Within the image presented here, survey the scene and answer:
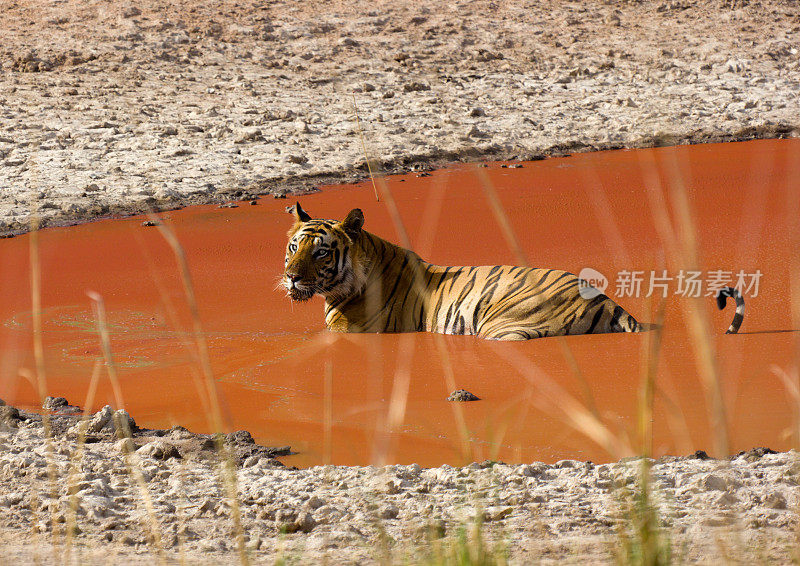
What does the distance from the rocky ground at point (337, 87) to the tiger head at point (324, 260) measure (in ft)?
15.4

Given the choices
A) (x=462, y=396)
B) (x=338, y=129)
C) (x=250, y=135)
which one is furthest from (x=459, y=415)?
(x=338, y=129)

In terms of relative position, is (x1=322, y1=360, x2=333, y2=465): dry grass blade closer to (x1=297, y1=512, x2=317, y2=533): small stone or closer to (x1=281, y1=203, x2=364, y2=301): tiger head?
(x1=297, y1=512, x2=317, y2=533): small stone

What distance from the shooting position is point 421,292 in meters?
7.60

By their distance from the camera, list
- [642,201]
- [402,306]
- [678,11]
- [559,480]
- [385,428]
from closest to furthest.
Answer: [559,480], [385,428], [402,306], [642,201], [678,11]

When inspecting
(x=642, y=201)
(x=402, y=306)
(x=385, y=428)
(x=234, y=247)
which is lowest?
(x=385, y=428)

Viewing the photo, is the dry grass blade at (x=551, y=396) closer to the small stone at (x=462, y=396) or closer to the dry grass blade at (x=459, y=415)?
the small stone at (x=462, y=396)

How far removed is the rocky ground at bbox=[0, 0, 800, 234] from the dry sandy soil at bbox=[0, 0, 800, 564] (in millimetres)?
40

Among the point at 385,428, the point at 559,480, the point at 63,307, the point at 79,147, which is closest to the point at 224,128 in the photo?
the point at 79,147

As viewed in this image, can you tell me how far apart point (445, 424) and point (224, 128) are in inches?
357

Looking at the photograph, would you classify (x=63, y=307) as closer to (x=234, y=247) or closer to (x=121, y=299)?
(x=121, y=299)

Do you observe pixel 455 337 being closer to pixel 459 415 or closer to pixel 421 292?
pixel 421 292

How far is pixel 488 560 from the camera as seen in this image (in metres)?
2.89

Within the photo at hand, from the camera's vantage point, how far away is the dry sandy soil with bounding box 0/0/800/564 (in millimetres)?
3908

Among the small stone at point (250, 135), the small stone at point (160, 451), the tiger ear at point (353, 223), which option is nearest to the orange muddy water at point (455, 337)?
the small stone at point (160, 451)
